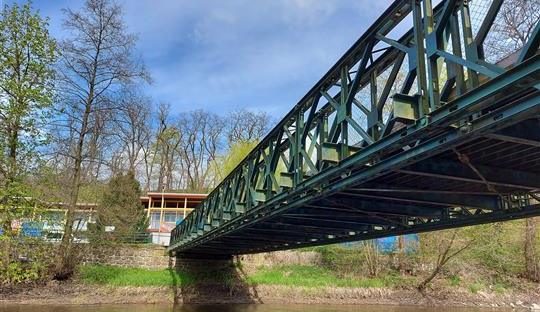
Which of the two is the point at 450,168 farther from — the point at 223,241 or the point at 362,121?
the point at 223,241

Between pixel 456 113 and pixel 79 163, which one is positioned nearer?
pixel 456 113

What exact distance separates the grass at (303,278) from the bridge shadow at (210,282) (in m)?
1.06

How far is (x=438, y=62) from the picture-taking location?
577 centimetres

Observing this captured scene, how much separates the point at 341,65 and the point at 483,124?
12.1 ft

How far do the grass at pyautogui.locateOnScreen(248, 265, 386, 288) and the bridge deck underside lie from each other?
14.5 meters

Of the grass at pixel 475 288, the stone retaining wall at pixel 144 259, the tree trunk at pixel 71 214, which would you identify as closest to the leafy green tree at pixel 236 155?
the stone retaining wall at pixel 144 259

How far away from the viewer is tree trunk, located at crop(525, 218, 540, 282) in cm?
3331

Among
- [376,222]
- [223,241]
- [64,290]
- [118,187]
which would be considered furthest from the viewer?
[118,187]

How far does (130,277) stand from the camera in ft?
88.3

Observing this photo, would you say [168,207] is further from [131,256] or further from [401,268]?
[401,268]

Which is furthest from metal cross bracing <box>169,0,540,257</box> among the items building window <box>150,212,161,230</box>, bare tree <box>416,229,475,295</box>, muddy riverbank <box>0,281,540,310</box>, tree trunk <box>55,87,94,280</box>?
building window <box>150,212,161,230</box>

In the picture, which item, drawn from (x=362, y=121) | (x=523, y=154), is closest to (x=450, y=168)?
(x=523, y=154)

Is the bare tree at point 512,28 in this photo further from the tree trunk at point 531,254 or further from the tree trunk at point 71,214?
the tree trunk at point 531,254

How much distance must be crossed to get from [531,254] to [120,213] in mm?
30909
